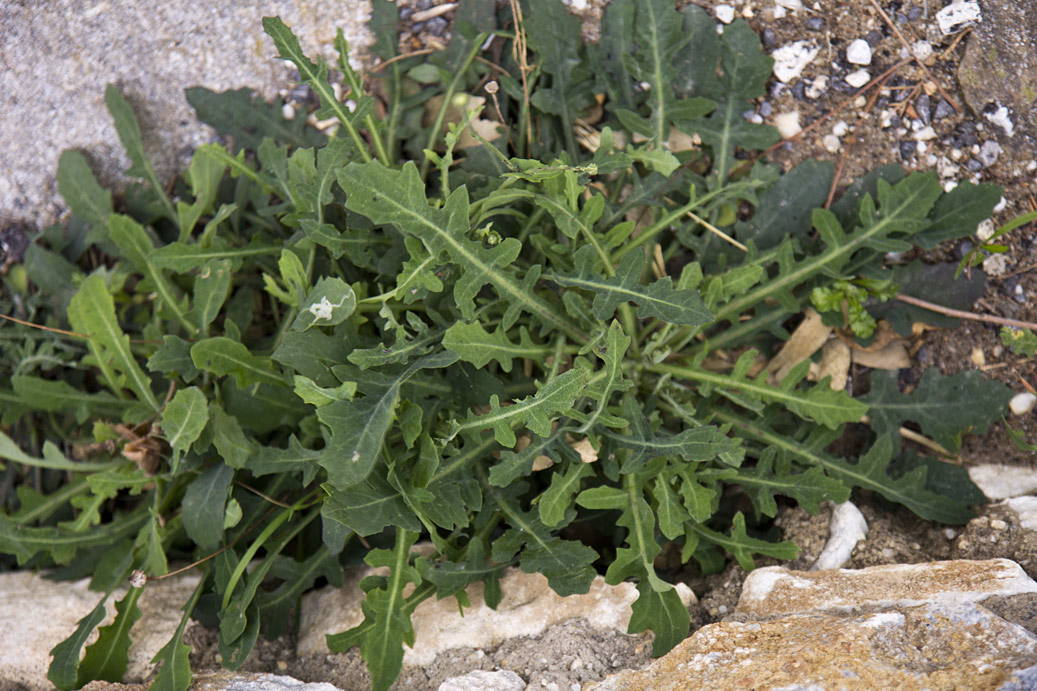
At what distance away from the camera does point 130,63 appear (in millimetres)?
2529

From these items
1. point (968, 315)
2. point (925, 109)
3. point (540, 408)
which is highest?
point (925, 109)

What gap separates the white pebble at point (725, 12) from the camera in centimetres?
235

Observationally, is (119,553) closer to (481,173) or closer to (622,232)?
(481,173)

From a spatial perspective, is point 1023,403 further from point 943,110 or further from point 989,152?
point 943,110

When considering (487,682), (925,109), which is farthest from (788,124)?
(487,682)

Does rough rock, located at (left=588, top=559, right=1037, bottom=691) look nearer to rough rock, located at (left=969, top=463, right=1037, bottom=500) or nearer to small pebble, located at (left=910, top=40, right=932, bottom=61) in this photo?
rough rock, located at (left=969, top=463, right=1037, bottom=500)

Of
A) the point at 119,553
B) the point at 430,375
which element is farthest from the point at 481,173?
the point at 119,553

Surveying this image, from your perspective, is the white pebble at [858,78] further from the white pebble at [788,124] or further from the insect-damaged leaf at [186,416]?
the insect-damaged leaf at [186,416]

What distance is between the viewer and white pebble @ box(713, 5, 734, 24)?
7.70ft

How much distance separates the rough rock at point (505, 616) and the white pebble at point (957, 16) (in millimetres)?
1863

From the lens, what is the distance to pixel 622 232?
204 centimetres

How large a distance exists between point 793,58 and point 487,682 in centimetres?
206

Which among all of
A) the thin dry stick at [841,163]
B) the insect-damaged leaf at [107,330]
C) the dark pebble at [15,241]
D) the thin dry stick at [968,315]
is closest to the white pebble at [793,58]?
the thin dry stick at [841,163]

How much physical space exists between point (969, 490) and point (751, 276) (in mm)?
917
